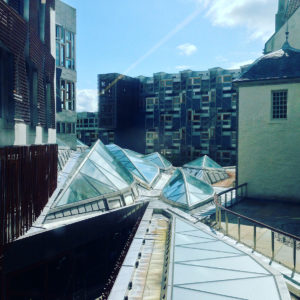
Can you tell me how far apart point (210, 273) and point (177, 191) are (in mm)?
15487

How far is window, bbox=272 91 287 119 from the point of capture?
71.0 ft

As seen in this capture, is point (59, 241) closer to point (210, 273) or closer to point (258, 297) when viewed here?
point (210, 273)

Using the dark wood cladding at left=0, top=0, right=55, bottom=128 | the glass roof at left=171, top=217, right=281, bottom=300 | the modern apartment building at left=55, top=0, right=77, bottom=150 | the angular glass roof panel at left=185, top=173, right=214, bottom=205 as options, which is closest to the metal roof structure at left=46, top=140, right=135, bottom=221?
the dark wood cladding at left=0, top=0, right=55, bottom=128

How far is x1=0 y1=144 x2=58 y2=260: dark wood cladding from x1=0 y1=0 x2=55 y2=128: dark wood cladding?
4.82ft

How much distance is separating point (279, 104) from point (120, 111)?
149ft

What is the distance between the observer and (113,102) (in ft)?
207

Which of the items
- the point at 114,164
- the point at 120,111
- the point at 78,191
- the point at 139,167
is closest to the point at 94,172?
the point at 78,191

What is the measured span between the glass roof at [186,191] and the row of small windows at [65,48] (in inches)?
972

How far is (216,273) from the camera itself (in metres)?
6.81

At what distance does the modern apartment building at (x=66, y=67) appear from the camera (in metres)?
38.7

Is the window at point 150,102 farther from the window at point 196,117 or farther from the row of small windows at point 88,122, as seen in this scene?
the row of small windows at point 88,122

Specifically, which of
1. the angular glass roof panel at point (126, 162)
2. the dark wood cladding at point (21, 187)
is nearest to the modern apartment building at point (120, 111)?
the angular glass roof panel at point (126, 162)

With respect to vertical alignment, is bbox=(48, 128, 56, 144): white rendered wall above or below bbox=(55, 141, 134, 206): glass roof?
above

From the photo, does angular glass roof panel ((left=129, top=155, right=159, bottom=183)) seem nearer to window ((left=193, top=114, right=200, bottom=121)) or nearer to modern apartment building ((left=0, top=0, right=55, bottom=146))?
modern apartment building ((left=0, top=0, right=55, bottom=146))
